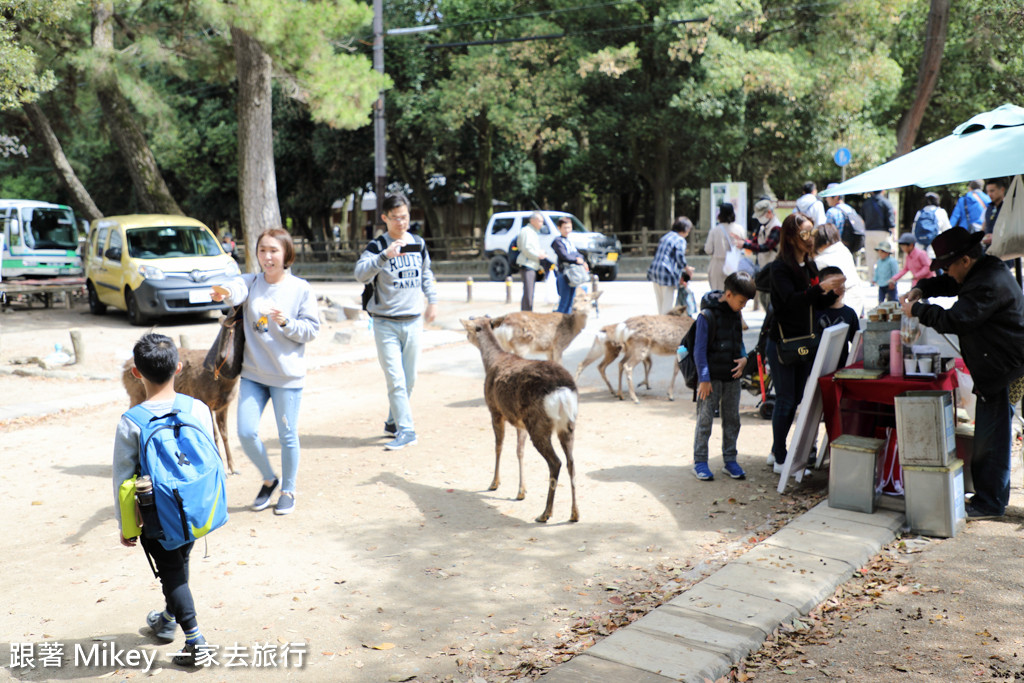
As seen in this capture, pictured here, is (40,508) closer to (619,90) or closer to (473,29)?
(619,90)

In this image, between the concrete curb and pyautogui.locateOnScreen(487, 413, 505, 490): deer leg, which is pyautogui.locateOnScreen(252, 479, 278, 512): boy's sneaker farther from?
the concrete curb

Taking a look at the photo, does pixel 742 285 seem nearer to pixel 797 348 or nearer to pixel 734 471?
pixel 797 348

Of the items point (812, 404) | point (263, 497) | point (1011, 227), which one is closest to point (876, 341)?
point (812, 404)

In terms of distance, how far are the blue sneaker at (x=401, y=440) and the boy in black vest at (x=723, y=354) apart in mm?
2473

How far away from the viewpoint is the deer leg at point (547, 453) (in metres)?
5.19

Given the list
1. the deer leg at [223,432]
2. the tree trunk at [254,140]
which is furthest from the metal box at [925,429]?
the tree trunk at [254,140]

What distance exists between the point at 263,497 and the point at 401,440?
1.71 metres

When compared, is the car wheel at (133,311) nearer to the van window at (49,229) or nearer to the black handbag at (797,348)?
the van window at (49,229)

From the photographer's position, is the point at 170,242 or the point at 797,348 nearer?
the point at 797,348

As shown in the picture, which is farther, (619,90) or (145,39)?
(619,90)

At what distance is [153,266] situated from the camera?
1512cm

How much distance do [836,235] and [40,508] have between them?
6.12 m

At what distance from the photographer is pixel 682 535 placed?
5113 millimetres

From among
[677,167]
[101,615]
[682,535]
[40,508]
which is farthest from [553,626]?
[677,167]
